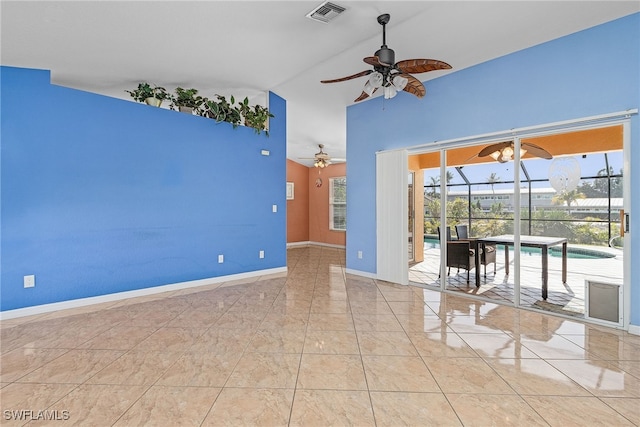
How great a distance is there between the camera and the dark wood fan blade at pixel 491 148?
406 centimetres

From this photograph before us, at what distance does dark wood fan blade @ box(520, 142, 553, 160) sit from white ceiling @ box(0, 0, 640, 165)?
1132 millimetres

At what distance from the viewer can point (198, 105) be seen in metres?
5.00

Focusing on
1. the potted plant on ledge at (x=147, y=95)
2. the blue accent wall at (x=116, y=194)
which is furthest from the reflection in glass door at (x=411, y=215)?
the potted plant on ledge at (x=147, y=95)

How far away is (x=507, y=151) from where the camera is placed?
4.04 metres

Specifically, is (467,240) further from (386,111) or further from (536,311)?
(386,111)

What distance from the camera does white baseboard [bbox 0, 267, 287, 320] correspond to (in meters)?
3.56

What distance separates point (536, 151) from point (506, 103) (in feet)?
2.26

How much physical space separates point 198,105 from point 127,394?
416 centimetres

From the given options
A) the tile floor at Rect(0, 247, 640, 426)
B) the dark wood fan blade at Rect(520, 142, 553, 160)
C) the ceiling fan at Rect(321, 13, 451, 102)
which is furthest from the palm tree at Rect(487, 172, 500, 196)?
the ceiling fan at Rect(321, 13, 451, 102)

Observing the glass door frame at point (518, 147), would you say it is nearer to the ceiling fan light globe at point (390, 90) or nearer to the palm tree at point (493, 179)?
the palm tree at point (493, 179)

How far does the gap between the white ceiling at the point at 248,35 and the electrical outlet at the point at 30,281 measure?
7.79ft

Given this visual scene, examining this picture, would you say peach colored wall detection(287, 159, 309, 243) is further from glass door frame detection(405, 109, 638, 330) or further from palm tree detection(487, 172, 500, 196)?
palm tree detection(487, 172, 500, 196)

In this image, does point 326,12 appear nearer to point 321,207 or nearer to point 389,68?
point 389,68

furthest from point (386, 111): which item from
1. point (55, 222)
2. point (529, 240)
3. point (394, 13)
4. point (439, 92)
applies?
point (55, 222)
